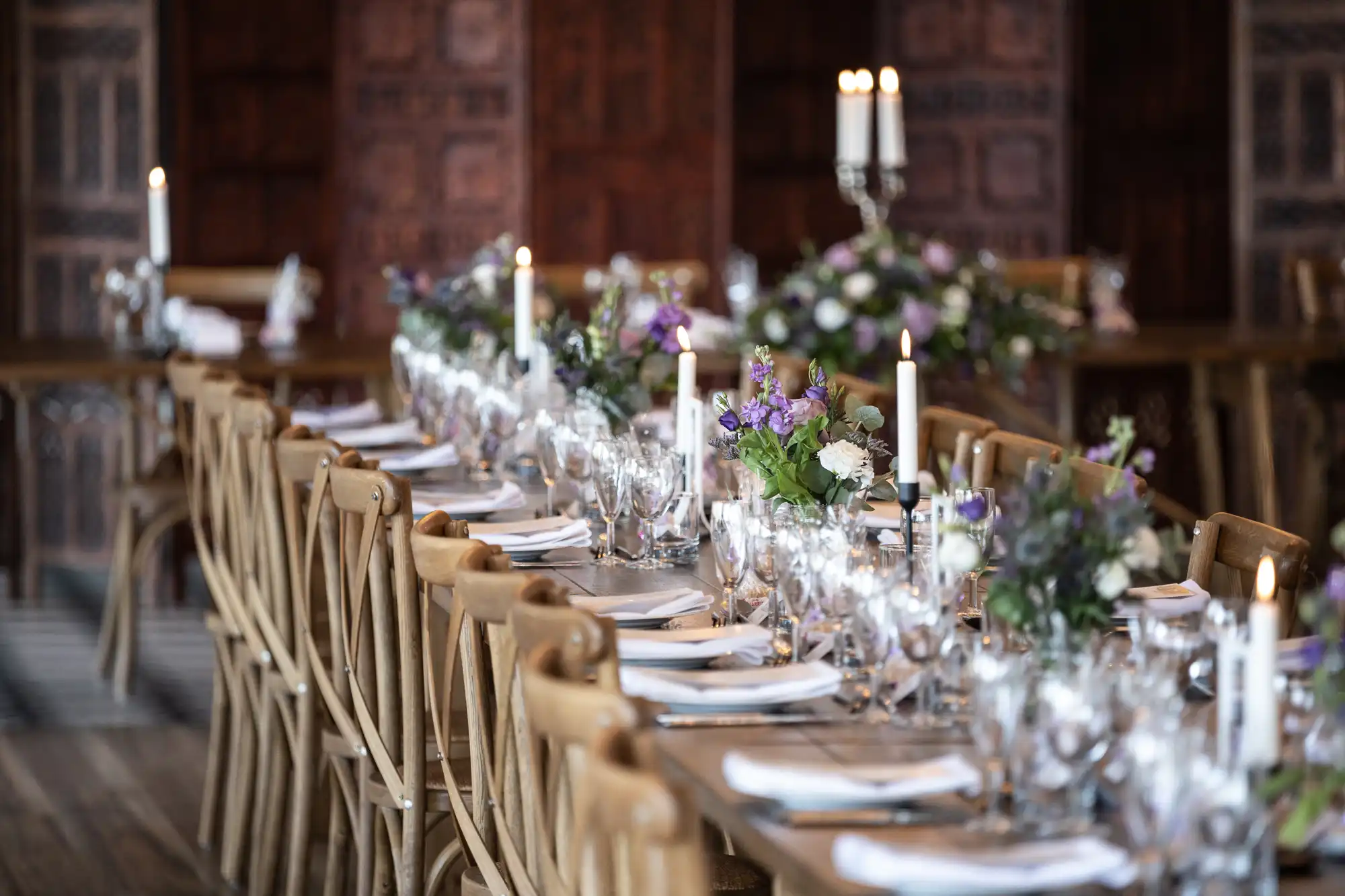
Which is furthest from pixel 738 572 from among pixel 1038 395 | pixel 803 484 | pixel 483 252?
pixel 1038 395

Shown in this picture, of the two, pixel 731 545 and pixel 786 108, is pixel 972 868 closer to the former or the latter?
pixel 731 545

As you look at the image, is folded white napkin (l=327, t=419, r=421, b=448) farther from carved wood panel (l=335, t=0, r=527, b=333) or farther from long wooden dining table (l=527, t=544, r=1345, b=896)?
carved wood panel (l=335, t=0, r=527, b=333)

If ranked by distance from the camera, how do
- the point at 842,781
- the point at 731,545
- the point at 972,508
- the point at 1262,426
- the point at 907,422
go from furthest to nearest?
1. the point at 1262,426
2. the point at 731,545
3. the point at 907,422
4. the point at 972,508
5. the point at 842,781

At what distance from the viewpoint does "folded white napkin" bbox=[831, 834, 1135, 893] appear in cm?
160

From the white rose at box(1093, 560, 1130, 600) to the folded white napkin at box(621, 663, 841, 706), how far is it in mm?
343

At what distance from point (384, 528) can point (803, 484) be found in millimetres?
638

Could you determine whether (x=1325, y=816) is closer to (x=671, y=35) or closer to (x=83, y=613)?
(x=83, y=613)

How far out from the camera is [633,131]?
8906 millimetres

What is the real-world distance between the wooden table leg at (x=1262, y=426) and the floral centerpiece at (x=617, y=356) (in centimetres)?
304

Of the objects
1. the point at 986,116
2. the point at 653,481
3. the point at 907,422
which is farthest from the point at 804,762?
the point at 986,116

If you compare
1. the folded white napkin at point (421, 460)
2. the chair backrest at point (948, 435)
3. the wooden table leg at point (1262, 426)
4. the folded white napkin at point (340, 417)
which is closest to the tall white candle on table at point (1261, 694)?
the chair backrest at point (948, 435)

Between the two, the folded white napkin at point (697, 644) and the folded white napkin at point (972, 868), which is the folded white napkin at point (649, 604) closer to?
the folded white napkin at point (697, 644)

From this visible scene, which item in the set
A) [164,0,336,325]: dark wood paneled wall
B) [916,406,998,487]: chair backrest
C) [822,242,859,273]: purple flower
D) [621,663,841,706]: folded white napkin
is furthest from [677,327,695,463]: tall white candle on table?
[164,0,336,325]: dark wood paneled wall

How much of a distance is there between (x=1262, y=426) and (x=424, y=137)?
4173 millimetres
